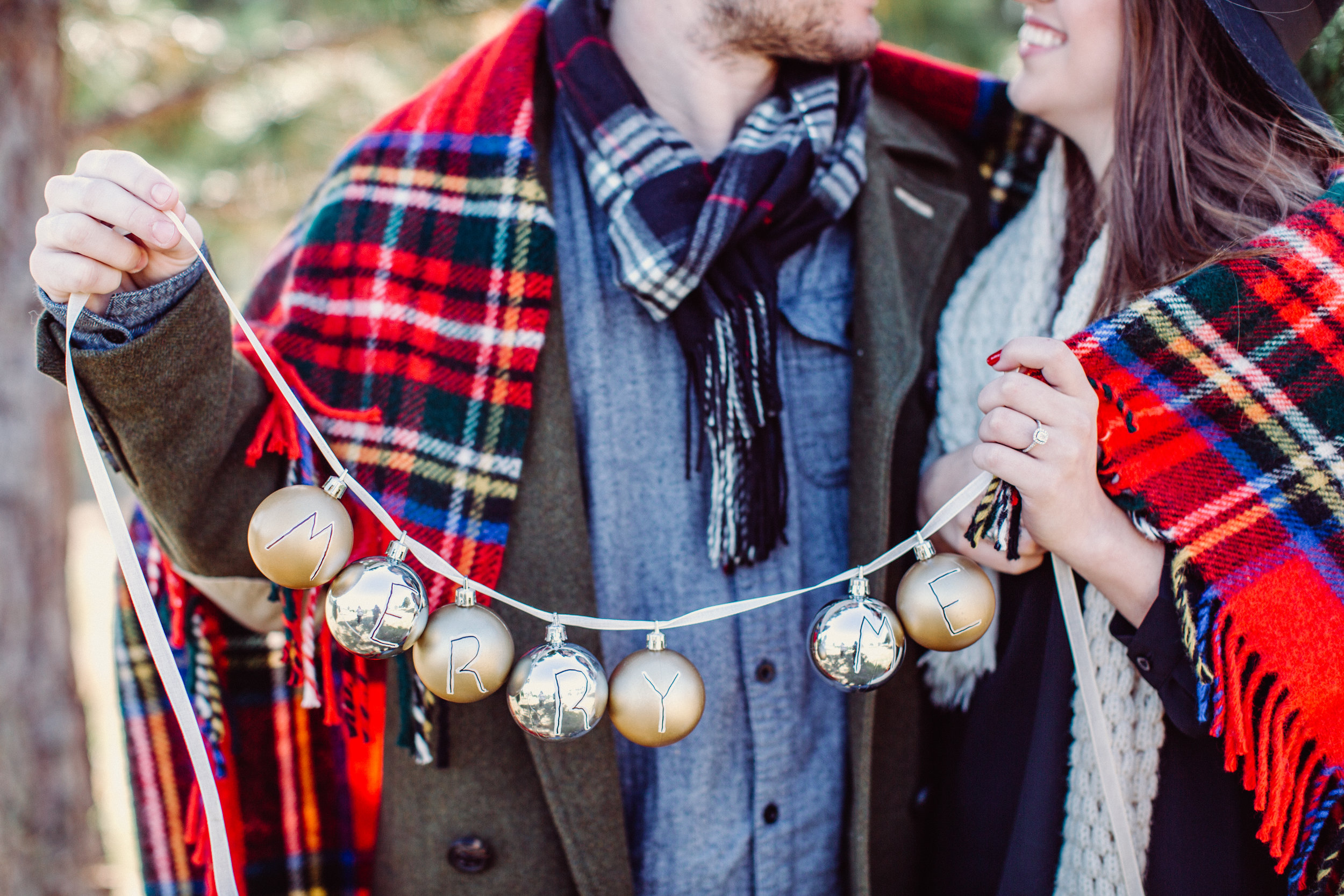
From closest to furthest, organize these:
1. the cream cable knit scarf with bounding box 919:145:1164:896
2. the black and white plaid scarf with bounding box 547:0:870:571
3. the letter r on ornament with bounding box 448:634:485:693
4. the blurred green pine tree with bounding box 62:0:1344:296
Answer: the letter r on ornament with bounding box 448:634:485:693 → the cream cable knit scarf with bounding box 919:145:1164:896 → the black and white plaid scarf with bounding box 547:0:870:571 → the blurred green pine tree with bounding box 62:0:1344:296

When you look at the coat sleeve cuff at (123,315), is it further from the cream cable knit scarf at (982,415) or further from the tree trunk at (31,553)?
the tree trunk at (31,553)

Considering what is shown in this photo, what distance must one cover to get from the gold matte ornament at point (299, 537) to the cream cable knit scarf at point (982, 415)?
0.97 metres

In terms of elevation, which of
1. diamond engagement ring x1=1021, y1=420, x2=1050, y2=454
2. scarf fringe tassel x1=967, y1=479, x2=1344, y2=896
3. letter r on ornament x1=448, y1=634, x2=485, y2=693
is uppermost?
diamond engagement ring x1=1021, y1=420, x2=1050, y2=454

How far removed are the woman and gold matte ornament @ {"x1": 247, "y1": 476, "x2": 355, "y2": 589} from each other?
2.67ft

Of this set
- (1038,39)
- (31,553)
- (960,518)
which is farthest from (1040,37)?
(31,553)

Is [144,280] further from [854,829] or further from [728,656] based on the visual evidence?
[854,829]

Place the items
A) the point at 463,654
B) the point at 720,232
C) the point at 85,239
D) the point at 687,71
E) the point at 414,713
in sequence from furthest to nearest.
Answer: the point at 687,71, the point at 720,232, the point at 414,713, the point at 463,654, the point at 85,239

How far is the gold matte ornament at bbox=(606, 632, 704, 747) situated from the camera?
42.4 inches

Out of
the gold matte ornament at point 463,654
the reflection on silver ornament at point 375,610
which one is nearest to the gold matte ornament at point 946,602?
Result: the gold matte ornament at point 463,654

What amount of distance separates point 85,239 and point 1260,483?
1463 mm

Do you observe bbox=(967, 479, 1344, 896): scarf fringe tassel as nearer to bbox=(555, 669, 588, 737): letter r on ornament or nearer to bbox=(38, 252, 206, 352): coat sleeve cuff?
bbox=(555, 669, 588, 737): letter r on ornament

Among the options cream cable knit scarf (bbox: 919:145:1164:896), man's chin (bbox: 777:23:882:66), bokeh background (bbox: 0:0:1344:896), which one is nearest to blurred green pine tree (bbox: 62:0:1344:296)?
bokeh background (bbox: 0:0:1344:896)

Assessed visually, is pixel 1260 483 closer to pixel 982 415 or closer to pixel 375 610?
pixel 982 415

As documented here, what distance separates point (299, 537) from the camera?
1013mm
